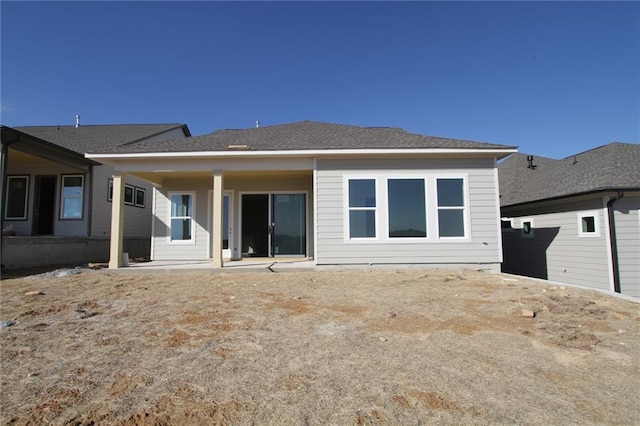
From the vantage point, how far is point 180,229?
423 inches

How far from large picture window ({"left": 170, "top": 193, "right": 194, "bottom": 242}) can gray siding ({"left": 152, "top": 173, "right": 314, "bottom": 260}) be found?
164 mm

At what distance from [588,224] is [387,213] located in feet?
18.3

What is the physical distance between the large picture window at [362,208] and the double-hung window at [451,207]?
1.73 meters

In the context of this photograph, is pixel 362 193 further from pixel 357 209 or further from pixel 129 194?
pixel 129 194

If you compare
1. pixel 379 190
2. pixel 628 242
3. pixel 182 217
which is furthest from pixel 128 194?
pixel 628 242

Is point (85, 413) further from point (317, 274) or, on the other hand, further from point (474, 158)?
point (474, 158)

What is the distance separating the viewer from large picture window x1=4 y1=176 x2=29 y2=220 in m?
11.8

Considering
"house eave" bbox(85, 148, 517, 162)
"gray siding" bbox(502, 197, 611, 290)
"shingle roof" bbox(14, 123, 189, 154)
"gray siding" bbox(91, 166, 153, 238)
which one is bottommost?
"gray siding" bbox(502, 197, 611, 290)

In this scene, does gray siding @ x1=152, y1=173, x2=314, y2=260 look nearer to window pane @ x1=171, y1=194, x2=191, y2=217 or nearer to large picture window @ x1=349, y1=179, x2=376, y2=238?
window pane @ x1=171, y1=194, x2=191, y2=217

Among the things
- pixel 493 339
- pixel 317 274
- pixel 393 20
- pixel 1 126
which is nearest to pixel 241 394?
pixel 493 339

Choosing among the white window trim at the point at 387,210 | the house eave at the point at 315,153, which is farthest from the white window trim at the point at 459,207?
the house eave at the point at 315,153

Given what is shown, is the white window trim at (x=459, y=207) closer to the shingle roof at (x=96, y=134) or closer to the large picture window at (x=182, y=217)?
the large picture window at (x=182, y=217)

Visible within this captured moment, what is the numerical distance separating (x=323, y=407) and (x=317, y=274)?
544 cm

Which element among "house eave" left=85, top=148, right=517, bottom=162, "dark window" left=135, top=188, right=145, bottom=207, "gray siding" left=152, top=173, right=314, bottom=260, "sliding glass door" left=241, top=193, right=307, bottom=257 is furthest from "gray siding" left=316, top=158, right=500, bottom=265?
"dark window" left=135, top=188, right=145, bottom=207
